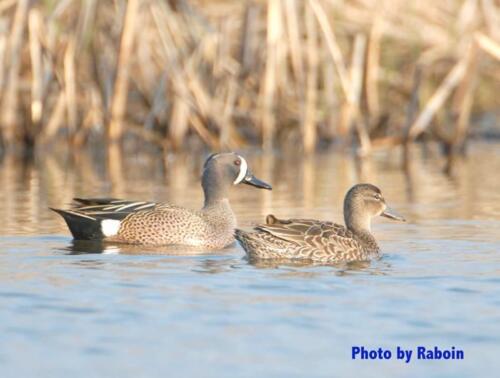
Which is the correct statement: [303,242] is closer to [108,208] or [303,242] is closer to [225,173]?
[108,208]

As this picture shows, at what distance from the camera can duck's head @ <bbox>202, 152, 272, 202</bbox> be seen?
952 centimetres

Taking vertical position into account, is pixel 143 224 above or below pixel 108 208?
below

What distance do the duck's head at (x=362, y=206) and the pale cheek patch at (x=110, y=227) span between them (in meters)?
1.68

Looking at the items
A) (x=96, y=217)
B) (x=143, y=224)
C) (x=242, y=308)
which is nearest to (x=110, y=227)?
(x=96, y=217)

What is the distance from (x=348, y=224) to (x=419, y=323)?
2784 millimetres

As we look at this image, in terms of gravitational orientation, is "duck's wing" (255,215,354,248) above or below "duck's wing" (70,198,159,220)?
below

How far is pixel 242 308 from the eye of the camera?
6141 millimetres

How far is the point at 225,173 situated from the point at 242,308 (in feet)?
11.5

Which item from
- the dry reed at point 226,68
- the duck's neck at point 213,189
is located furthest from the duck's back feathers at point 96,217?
the dry reed at point 226,68

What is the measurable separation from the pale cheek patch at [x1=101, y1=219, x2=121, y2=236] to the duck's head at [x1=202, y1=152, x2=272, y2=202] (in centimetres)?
92

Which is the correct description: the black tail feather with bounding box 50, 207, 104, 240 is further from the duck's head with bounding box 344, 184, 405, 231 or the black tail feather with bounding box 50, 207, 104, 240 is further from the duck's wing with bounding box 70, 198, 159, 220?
the duck's head with bounding box 344, 184, 405, 231

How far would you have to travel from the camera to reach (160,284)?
22.5ft

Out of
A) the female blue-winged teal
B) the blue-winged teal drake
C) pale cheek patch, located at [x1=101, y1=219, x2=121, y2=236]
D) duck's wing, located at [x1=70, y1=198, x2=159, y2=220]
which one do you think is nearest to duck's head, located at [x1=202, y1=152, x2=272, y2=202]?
the female blue-winged teal

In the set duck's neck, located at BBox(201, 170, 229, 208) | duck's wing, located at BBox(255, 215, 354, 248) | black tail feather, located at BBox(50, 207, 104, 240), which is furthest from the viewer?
duck's neck, located at BBox(201, 170, 229, 208)
